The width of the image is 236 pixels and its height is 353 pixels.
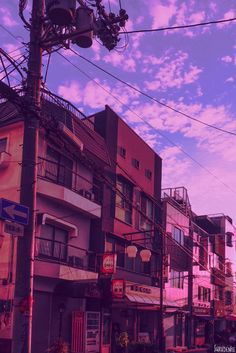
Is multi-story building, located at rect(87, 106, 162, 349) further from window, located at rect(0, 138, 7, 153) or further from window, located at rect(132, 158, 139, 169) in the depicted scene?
window, located at rect(0, 138, 7, 153)

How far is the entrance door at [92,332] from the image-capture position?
25719 mm

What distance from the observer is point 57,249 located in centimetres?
2458

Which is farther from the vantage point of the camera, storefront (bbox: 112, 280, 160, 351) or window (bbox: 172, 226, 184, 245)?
window (bbox: 172, 226, 184, 245)

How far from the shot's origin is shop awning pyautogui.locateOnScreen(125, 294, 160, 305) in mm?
26469

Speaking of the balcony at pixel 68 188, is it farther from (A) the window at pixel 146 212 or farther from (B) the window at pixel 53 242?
(A) the window at pixel 146 212

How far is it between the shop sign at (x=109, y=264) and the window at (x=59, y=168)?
4.21m

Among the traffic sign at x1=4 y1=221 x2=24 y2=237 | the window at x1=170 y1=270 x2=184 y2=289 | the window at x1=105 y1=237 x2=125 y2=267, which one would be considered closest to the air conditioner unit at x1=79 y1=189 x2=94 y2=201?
the window at x1=105 y1=237 x2=125 y2=267

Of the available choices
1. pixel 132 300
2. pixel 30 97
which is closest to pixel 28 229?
pixel 30 97

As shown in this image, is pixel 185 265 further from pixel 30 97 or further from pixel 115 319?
pixel 30 97

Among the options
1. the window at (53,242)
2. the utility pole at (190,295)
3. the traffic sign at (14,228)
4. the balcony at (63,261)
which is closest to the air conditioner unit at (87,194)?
the window at (53,242)

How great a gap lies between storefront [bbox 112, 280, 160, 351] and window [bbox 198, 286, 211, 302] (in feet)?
44.8

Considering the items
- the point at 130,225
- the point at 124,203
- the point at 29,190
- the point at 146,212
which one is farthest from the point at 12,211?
the point at 146,212

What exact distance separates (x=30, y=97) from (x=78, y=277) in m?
14.5

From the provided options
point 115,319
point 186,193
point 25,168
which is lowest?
point 115,319
